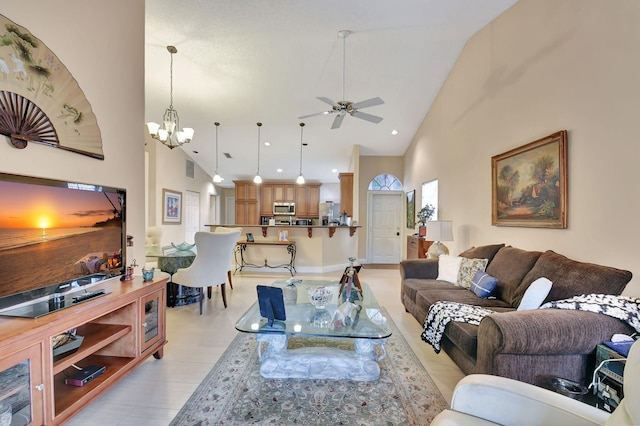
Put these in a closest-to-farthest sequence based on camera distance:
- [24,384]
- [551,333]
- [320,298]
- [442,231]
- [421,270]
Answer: [24,384], [551,333], [320,298], [421,270], [442,231]

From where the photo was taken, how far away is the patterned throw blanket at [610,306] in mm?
1726

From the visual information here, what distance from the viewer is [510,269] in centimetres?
283

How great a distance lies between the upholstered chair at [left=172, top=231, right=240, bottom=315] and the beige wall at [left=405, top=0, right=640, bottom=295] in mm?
3440

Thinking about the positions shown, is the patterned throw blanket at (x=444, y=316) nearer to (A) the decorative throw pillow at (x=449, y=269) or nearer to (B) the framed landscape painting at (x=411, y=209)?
(A) the decorative throw pillow at (x=449, y=269)

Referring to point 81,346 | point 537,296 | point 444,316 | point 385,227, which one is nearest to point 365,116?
point 444,316

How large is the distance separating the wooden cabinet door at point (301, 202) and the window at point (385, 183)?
2.74m

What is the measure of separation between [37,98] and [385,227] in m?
6.89

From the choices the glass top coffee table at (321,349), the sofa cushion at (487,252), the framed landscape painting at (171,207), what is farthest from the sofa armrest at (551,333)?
the framed landscape painting at (171,207)

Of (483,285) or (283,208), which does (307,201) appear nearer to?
(283,208)

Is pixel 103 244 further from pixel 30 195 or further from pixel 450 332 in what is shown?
pixel 450 332

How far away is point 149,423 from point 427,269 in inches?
124

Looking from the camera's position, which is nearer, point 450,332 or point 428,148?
point 450,332

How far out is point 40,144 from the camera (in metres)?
1.75

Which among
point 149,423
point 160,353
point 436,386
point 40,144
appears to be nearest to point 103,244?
point 40,144
